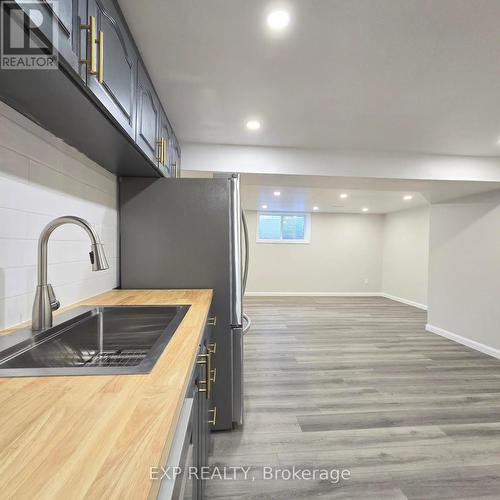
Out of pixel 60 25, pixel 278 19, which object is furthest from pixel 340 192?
pixel 60 25

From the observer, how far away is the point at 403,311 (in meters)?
6.04

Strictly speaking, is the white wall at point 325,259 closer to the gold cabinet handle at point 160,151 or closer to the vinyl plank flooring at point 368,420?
the vinyl plank flooring at point 368,420

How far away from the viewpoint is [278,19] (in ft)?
4.16

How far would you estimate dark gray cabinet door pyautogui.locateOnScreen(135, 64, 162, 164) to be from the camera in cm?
145

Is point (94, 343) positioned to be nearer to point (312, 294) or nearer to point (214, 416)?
point (214, 416)

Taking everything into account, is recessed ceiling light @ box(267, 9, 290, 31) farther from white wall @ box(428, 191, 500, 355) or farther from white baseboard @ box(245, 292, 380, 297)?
white baseboard @ box(245, 292, 380, 297)

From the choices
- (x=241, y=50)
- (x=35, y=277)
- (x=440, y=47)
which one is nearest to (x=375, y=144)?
(x=440, y=47)

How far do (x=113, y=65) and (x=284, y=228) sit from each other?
6828mm

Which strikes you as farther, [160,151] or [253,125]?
[253,125]

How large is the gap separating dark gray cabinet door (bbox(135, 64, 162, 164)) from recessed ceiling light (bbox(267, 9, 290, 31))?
2.23 ft

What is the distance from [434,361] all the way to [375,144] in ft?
8.21

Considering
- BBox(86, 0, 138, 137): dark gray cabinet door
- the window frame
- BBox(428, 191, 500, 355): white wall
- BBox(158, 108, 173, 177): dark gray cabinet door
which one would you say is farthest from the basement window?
BBox(86, 0, 138, 137): dark gray cabinet door

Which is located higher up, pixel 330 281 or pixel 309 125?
pixel 309 125

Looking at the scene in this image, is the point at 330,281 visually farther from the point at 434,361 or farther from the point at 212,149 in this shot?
the point at 212,149
